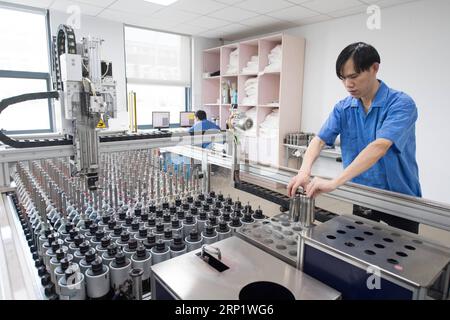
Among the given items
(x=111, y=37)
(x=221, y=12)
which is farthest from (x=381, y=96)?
(x=111, y=37)

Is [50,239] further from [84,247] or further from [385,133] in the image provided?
[385,133]

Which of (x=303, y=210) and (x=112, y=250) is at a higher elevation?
(x=303, y=210)

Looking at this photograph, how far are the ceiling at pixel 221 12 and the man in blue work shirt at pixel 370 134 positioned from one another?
2.53 meters

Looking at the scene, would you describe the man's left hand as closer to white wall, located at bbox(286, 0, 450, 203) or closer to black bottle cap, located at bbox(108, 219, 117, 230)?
black bottle cap, located at bbox(108, 219, 117, 230)

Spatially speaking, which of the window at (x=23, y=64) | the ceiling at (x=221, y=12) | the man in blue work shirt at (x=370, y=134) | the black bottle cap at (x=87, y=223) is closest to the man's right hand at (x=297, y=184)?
the man in blue work shirt at (x=370, y=134)

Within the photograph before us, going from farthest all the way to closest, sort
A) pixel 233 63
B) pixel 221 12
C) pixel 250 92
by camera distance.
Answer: pixel 233 63
pixel 250 92
pixel 221 12

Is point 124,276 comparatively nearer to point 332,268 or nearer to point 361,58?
point 332,268

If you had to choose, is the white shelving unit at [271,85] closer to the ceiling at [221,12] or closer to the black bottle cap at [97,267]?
the ceiling at [221,12]

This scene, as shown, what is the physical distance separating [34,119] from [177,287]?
443 cm

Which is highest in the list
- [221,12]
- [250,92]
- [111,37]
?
[221,12]

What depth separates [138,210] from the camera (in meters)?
1.11

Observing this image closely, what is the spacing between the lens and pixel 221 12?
378 cm

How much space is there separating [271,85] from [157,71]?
6.53 ft

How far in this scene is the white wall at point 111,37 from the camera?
156 inches
